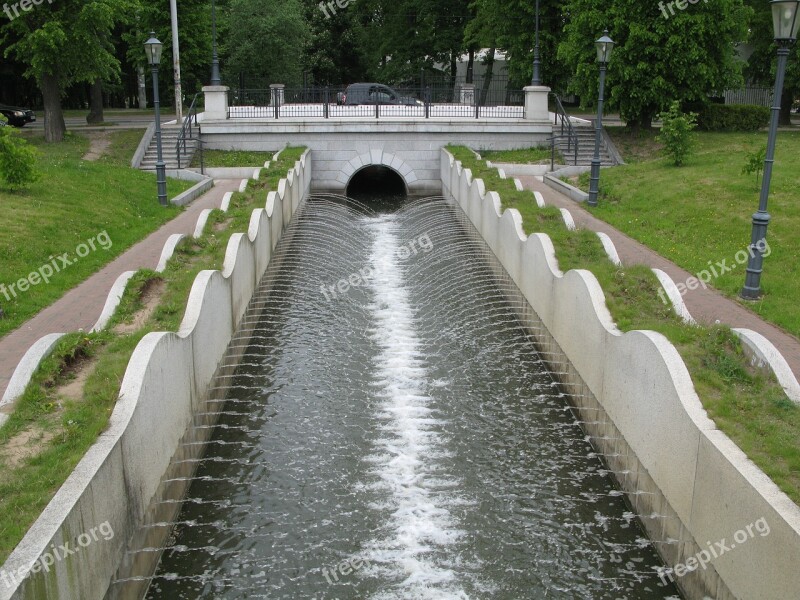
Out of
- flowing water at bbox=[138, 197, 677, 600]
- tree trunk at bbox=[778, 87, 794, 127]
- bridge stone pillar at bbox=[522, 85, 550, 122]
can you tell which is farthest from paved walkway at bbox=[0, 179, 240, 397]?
tree trunk at bbox=[778, 87, 794, 127]

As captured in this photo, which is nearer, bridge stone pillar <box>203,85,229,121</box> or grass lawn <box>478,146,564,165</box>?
grass lawn <box>478,146,564,165</box>

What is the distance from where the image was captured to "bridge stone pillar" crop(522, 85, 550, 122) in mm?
31656

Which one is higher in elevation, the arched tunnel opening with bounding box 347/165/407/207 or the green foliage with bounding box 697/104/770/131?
the green foliage with bounding box 697/104/770/131

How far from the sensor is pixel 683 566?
23.3ft

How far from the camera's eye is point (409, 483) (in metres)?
8.92

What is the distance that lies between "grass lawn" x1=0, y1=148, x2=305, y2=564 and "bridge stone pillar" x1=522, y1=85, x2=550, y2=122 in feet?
71.6

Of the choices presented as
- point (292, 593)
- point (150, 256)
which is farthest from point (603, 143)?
point (292, 593)

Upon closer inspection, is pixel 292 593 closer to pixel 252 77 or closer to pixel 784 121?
pixel 784 121

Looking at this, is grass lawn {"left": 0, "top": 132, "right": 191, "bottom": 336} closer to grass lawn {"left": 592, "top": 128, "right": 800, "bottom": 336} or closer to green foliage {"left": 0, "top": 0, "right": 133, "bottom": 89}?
green foliage {"left": 0, "top": 0, "right": 133, "bottom": 89}

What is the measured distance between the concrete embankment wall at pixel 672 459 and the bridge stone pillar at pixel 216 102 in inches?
901

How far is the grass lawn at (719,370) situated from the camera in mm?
6633

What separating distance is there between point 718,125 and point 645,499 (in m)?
29.0

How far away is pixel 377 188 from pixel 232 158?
298 inches

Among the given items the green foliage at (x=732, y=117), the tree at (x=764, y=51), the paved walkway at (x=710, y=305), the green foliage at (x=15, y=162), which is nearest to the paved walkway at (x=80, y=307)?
the green foliage at (x=15, y=162)
